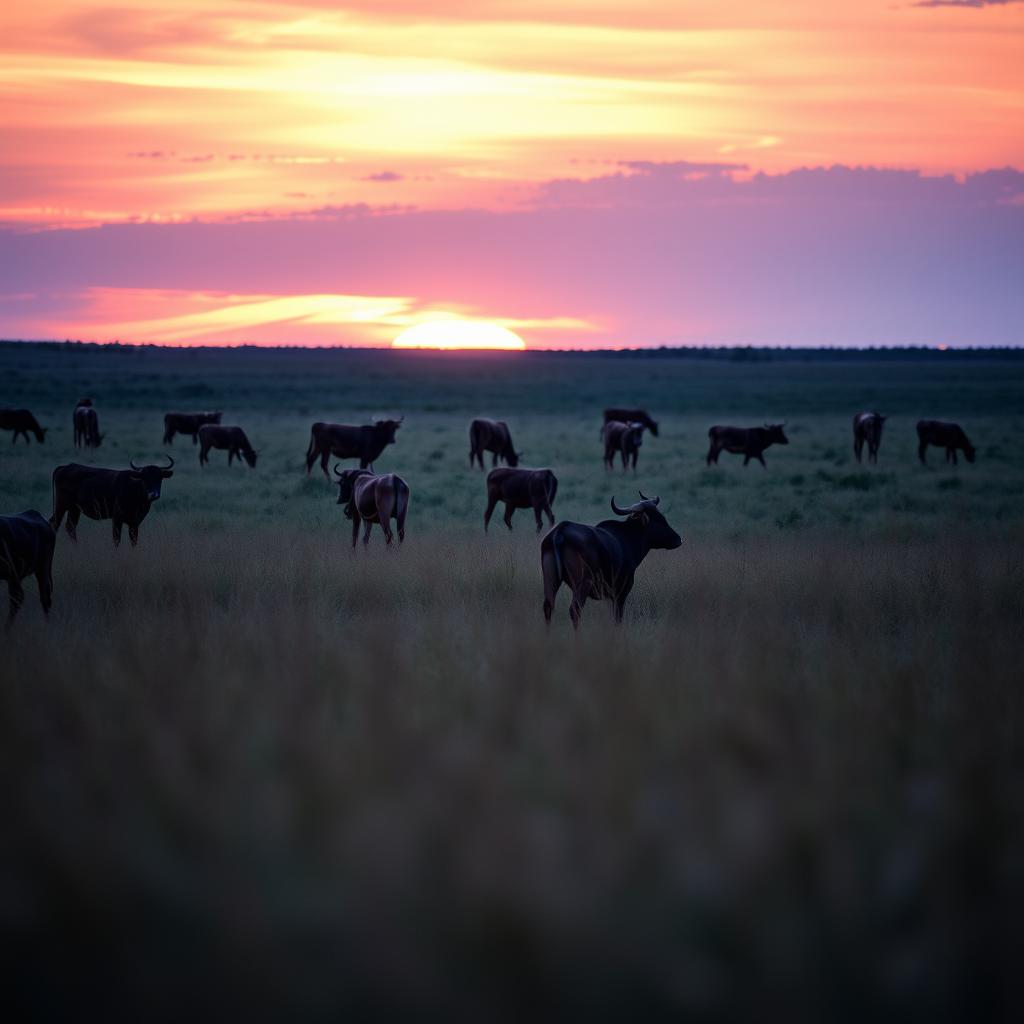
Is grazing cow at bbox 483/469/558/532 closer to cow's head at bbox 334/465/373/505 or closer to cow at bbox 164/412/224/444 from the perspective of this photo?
cow's head at bbox 334/465/373/505

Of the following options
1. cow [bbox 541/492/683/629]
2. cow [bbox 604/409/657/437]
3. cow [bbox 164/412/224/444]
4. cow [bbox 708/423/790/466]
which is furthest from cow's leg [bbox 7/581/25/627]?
cow [bbox 604/409/657/437]

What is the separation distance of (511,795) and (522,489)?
44.9 ft

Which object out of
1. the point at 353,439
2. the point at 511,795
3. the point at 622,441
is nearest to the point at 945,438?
the point at 622,441

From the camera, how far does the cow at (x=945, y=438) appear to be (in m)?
30.7

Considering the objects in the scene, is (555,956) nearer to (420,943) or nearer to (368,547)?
(420,943)

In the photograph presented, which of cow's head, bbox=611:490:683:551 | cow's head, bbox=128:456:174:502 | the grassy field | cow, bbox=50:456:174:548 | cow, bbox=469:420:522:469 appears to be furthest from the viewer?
cow, bbox=469:420:522:469

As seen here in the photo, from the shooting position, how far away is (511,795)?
443 centimetres

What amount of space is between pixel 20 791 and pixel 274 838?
3.91 ft

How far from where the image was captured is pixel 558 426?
4981 cm

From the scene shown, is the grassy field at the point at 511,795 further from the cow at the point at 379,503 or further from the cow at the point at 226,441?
the cow at the point at 226,441

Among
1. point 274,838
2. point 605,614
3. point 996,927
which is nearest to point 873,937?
point 996,927

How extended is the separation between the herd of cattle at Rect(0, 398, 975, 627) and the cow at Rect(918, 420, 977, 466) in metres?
0.03

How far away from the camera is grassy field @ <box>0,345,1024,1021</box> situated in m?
3.25

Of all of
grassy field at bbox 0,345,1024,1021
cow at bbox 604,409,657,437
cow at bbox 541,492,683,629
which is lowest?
grassy field at bbox 0,345,1024,1021
